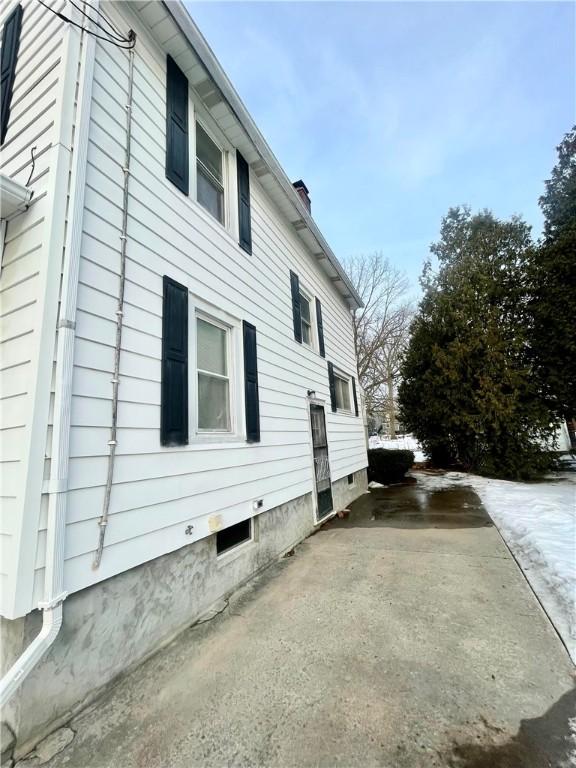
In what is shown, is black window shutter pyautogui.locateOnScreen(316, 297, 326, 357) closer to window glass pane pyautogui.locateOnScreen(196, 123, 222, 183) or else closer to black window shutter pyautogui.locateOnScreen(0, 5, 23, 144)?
window glass pane pyautogui.locateOnScreen(196, 123, 222, 183)

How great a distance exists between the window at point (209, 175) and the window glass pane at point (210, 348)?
1.54 m

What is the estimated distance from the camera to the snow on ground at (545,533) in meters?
2.78

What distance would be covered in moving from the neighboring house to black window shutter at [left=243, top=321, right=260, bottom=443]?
27 millimetres

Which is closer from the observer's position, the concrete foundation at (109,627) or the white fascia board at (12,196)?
the concrete foundation at (109,627)

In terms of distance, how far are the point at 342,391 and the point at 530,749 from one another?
23.3 ft

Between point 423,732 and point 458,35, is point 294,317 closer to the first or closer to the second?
point 423,732

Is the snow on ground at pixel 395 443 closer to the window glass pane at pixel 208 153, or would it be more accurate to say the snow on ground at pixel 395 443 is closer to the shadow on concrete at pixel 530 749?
the window glass pane at pixel 208 153

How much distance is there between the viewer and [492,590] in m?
3.07

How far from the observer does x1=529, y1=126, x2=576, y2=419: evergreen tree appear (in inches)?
363

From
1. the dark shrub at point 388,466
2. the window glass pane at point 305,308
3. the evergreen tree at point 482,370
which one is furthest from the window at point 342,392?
the evergreen tree at point 482,370

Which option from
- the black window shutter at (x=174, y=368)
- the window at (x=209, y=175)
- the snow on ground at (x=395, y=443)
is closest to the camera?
the black window shutter at (x=174, y=368)

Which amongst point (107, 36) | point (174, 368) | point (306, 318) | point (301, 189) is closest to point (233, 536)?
point (174, 368)

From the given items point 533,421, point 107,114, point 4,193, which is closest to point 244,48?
point 107,114

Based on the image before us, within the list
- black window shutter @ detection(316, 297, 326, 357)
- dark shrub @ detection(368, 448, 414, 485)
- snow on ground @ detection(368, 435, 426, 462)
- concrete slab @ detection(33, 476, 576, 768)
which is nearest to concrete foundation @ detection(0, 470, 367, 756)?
concrete slab @ detection(33, 476, 576, 768)
